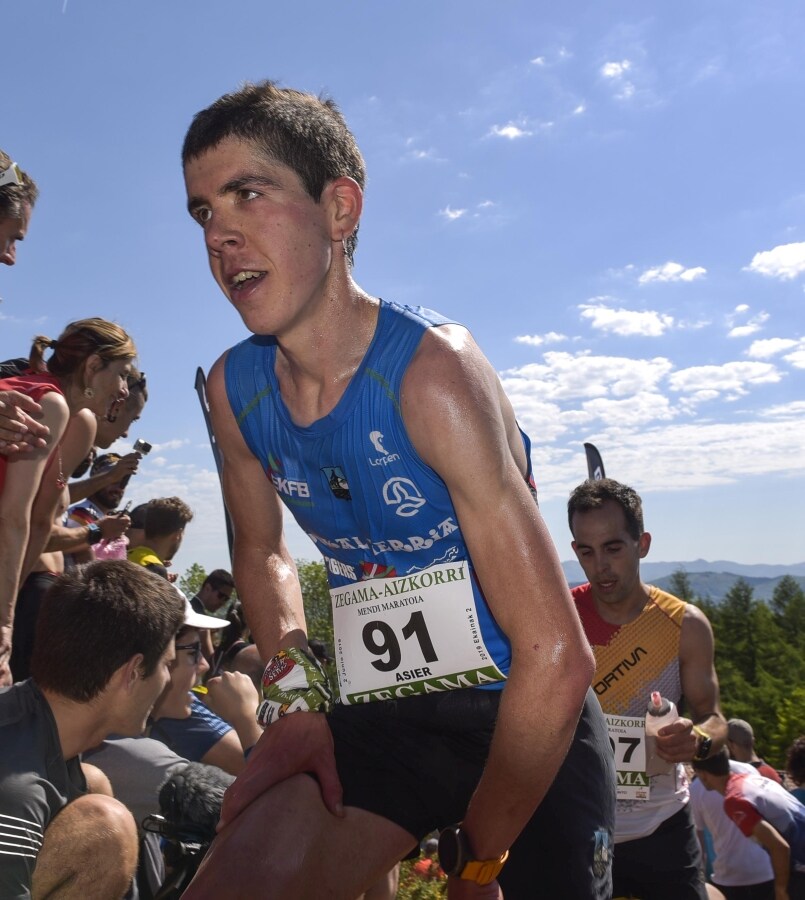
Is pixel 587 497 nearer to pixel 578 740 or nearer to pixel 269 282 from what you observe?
pixel 578 740

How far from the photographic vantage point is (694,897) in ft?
15.2

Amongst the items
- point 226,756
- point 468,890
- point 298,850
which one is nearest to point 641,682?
point 226,756

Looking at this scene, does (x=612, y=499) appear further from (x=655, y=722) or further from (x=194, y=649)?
(x=194, y=649)

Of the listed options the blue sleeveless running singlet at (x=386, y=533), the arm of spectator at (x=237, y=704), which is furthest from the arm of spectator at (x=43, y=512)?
the blue sleeveless running singlet at (x=386, y=533)

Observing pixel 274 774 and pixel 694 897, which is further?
pixel 694 897

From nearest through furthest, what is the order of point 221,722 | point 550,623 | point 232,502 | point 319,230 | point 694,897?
point 550,623 < point 319,230 < point 232,502 < point 694,897 < point 221,722

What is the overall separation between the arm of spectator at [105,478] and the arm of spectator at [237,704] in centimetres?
142

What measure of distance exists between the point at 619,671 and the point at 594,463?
2901 mm

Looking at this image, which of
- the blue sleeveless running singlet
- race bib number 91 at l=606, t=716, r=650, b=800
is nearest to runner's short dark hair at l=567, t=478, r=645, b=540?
race bib number 91 at l=606, t=716, r=650, b=800

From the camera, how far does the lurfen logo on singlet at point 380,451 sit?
7.66ft

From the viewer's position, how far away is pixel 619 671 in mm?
5145

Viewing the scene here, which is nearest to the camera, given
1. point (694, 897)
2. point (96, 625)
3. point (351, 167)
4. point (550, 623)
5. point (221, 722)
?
point (550, 623)

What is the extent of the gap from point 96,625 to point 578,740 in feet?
5.96

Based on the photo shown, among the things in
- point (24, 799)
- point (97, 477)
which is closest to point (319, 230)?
point (24, 799)
